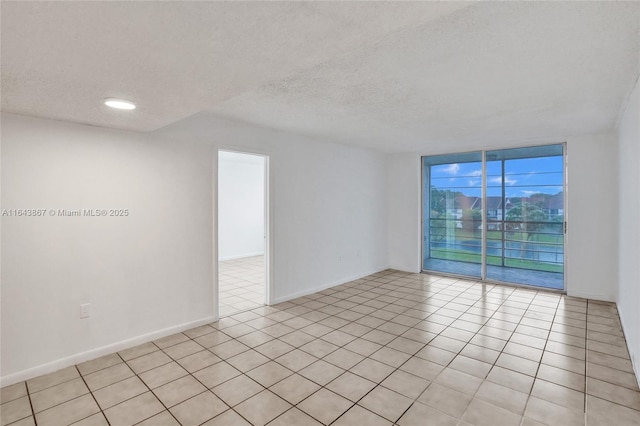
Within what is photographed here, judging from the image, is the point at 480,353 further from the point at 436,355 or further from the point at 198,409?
the point at 198,409

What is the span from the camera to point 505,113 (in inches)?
138

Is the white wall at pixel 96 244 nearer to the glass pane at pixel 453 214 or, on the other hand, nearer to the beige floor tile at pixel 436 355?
the beige floor tile at pixel 436 355

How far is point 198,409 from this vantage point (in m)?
2.15

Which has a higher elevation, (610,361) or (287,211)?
(287,211)

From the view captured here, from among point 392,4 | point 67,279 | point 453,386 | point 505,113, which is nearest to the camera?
point 392,4

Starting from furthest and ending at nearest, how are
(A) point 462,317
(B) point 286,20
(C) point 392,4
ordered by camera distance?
(A) point 462,317, (B) point 286,20, (C) point 392,4

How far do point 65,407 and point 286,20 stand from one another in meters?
2.76

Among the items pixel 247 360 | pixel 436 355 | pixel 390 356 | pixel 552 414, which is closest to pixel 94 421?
pixel 247 360

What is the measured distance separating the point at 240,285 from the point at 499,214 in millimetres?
4735

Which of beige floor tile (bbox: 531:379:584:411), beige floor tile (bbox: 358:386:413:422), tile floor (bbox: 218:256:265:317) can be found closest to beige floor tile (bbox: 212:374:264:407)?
beige floor tile (bbox: 358:386:413:422)

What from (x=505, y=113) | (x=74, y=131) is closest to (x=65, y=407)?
(x=74, y=131)

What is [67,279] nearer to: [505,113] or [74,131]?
[74,131]

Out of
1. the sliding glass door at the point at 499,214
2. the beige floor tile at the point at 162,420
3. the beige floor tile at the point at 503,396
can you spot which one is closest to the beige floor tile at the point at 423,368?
the beige floor tile at the point at 503,396

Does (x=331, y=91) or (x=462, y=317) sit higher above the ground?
(x=331, y=91)
